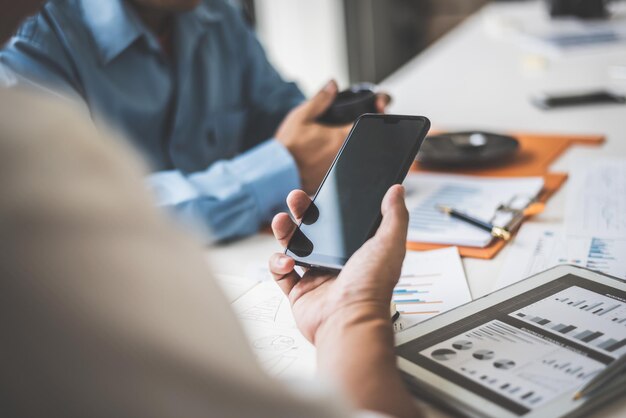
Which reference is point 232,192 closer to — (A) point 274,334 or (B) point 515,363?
(A) point 274,334

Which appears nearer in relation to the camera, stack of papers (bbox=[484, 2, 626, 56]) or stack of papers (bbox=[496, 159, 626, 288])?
stack of papers (bbox=[496, 159, 626, 288])

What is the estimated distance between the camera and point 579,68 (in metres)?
1.85

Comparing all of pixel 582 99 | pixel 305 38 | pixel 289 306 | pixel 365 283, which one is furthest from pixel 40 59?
pixel 305 38

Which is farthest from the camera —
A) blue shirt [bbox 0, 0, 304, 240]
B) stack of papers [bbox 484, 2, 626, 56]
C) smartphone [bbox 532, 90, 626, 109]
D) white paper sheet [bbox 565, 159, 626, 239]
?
stack of papers [bbox 484, 2, 626, 56]

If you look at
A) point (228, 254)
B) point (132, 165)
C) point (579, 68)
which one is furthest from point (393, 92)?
point (132, 165)

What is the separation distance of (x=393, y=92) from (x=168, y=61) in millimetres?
704

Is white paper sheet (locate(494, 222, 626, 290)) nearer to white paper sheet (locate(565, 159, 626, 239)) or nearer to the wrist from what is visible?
white paper sheet (locate(565, 159, 626, 239))

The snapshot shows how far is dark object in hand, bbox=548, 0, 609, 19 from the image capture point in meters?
2.38

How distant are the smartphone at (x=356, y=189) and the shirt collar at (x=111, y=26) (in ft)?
1.95

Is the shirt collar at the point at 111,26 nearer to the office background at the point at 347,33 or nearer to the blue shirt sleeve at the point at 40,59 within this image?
the blue shirt sleeve at the point at 40,59

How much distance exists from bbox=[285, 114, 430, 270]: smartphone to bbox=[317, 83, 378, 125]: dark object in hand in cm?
33

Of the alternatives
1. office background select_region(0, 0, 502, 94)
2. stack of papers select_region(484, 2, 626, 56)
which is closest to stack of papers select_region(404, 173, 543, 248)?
stack of papers select_region(484, 2, 626, 56)

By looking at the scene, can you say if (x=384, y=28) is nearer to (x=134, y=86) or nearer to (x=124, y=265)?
(x=134, y=86)

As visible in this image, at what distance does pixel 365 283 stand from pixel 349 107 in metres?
0.58
